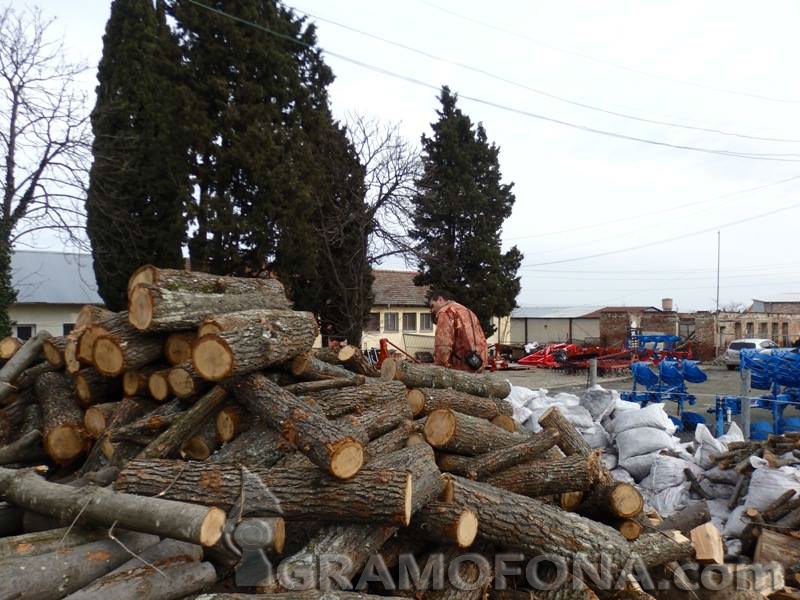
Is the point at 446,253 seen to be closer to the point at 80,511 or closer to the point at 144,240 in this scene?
the point at 144,240

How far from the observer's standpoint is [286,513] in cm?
377

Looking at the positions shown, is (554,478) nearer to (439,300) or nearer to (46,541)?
(46,541)

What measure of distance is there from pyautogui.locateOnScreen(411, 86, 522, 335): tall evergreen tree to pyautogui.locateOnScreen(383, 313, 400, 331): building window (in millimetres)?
7131

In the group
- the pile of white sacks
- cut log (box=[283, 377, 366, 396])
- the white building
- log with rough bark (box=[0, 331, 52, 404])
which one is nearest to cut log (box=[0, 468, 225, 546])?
cut log (box=[283, 377, 366, 396])

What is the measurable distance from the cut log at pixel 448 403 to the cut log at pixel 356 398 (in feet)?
0.96

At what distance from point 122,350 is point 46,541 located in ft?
5.82

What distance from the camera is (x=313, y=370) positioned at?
18.9ft

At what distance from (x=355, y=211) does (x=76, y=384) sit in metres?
14.3

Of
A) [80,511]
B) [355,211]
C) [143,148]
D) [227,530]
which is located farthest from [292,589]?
[355,211]

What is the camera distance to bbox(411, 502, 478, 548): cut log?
3846mm

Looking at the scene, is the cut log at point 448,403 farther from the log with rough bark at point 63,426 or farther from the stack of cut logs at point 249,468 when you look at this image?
the log with rough bark at point 63,426

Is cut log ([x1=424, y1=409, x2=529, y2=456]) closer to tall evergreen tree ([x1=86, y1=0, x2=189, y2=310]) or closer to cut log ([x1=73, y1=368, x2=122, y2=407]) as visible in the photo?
cut log ([x1=73, y1=368, x2=122, y2=407])

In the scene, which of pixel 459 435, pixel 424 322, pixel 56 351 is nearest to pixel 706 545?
pixel 459 435

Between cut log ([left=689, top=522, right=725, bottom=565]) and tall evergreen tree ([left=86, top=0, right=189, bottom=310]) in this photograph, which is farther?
tall evergreen tree ([left=86, top=0, right=189, bottom=310])
